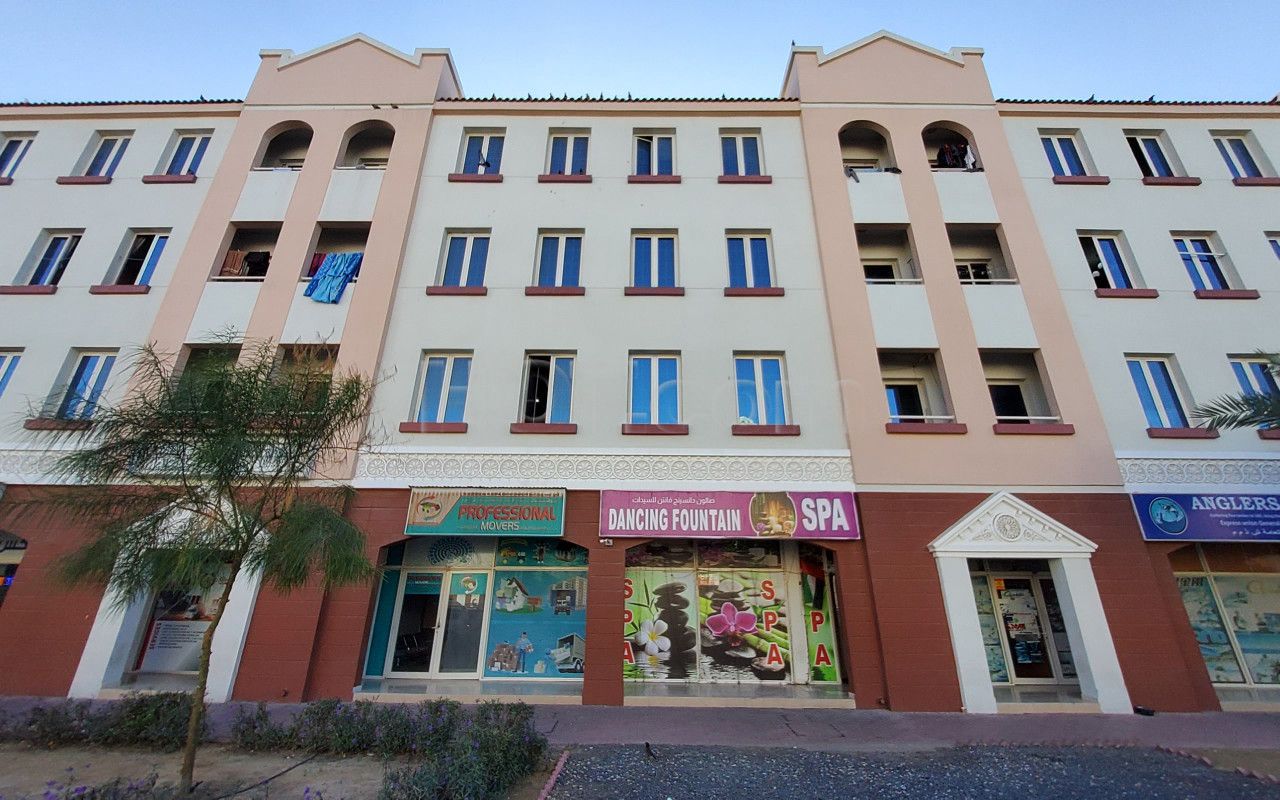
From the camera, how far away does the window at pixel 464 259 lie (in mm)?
12469

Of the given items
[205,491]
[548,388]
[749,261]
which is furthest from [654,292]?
[205,491]

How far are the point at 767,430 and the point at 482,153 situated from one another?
10558 millimetres

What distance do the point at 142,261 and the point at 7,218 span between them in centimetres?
353

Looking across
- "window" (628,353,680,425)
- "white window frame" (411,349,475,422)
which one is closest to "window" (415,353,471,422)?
"white window frame" (411,349,475,422)

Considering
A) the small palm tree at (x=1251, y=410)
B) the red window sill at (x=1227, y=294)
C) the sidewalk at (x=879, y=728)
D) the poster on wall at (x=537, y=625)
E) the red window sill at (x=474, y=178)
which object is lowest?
the sidewalk at (x=879, y=728)

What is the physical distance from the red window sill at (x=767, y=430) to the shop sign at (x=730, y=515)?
4.01 feet

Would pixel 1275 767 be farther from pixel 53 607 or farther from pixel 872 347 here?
pixel 53 607

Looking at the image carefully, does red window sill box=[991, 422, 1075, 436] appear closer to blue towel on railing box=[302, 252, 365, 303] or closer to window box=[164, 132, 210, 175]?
blue towel on railing box=[302, 252, 365, 303]

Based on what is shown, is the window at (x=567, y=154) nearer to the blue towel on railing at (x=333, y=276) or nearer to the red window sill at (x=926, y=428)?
the blue towel on railing at (x=333, y=276)

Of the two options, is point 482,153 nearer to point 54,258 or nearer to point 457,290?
point 457,290

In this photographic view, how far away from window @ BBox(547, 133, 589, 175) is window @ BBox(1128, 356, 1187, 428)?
44.5 ft

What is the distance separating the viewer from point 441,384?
37.5ft

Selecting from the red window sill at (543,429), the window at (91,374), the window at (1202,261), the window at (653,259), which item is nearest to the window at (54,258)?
the window at (91,374)

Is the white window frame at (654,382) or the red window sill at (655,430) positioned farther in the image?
the white window frame at (654,382)
